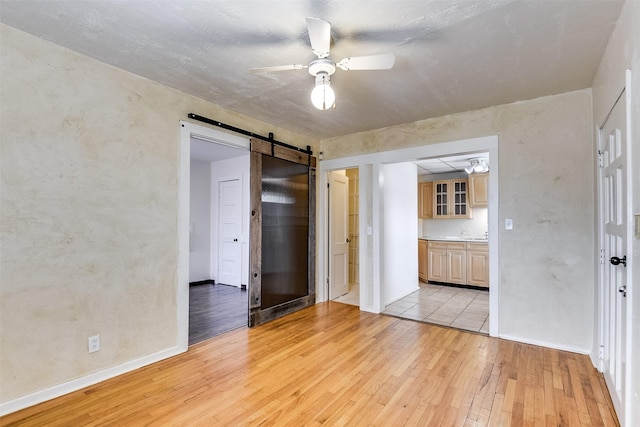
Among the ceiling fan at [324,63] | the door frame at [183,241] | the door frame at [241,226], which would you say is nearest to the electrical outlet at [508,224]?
the ceiling fan at [324,63]

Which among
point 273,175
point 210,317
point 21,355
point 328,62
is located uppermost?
point 328,62

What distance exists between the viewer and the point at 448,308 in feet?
14.8

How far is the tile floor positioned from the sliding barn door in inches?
53.3

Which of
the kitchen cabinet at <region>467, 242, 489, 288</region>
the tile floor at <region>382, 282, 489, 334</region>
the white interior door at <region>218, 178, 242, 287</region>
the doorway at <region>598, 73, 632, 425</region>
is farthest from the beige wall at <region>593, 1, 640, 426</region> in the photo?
the white interior door at <region>218, 178, 242, 287</region>

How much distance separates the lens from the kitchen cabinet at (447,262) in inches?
235

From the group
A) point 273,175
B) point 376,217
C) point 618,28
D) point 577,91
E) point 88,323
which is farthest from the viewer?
point 376,217

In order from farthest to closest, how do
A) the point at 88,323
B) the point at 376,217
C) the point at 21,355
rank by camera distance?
the point at 376,217 < the point at 88,323 < the point at 21,355

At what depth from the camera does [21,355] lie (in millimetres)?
2086

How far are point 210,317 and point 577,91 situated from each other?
4894 millimetres

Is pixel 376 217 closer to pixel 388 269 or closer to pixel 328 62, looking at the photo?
pixel 388 269

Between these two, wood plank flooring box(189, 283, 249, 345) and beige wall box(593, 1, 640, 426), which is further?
wood plank flooring box(189, 283, 249, 345)

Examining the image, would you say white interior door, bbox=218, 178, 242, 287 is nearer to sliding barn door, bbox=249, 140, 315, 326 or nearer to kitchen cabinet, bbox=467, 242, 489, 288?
sliding barn door, bbox=249, 140, 315, 326

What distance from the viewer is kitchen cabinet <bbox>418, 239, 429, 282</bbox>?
21.2 feet

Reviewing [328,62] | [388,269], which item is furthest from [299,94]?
[388,269]
